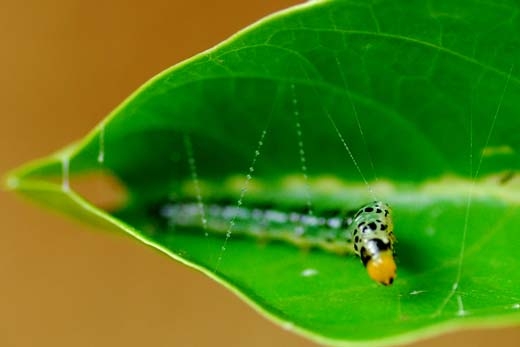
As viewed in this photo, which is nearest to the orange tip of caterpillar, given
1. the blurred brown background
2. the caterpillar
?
the caterpillar

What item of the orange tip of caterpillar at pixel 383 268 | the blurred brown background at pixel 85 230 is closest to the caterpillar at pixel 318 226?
the orange tip of caterpillar at pixel 383 268

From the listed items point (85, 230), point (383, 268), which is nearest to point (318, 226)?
point (383, 268)

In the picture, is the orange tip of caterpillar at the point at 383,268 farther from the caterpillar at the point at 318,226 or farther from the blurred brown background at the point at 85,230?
the blurred brown background at the point at 85,230

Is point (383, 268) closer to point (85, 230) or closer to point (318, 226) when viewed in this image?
point (318, 226)

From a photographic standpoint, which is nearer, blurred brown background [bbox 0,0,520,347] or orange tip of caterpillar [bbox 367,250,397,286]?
orange tip of caterpillar [bbox 367,250,397,286]

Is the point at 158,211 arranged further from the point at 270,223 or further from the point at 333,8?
the point at 333,8

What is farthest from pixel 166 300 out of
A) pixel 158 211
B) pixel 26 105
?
pixel 158 211

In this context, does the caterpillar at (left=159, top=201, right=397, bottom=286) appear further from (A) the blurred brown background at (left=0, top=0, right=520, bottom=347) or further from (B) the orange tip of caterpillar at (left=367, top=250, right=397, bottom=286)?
(A) the blurred brown background at (left=0, top=0, right=520, bottom=347)

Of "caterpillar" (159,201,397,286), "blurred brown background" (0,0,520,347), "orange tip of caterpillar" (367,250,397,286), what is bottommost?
"orange tip of caterpillar" (367,250,397,286)
